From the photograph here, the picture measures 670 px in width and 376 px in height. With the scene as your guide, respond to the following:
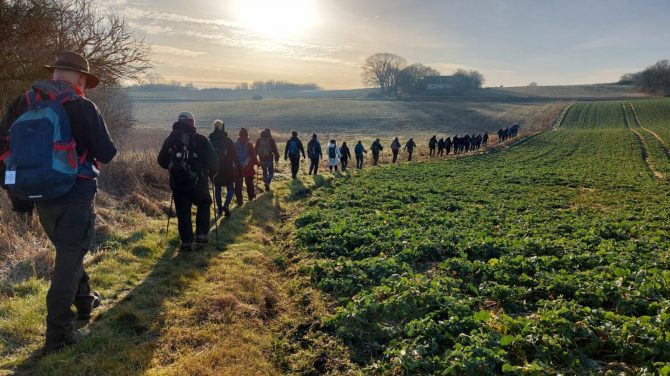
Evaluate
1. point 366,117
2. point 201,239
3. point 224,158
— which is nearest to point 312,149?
point 224,158

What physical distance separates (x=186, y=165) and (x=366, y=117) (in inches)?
2657

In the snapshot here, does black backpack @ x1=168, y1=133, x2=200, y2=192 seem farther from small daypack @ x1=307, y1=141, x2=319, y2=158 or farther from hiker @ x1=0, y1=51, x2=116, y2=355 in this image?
small daypack @ x1=307, y1=141, x2=319, y2=158

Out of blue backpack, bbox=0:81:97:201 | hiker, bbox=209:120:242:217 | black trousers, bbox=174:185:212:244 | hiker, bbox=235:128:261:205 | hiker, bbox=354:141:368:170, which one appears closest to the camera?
blue backpack, bbox=0:81:97:201

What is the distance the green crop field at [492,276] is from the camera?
4145mm

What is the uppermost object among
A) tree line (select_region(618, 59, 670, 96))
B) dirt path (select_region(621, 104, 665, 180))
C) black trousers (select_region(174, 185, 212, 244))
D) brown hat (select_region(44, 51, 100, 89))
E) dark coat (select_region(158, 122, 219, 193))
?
tree line (select_region(618, 59, 670, 96))

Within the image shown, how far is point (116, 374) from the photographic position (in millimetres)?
3814

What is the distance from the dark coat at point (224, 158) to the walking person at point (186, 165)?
2.71 meters

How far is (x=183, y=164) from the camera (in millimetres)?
7238

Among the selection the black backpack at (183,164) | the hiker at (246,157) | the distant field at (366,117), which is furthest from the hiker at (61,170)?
the distant field at (366,117)

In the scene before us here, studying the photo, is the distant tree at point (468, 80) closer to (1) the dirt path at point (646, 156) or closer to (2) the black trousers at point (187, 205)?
(1) the dirt path at point (646, 156)

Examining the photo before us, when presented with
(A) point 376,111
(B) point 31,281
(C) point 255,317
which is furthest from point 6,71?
(A) point 376,111

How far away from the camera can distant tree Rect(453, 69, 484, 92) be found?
12022cm

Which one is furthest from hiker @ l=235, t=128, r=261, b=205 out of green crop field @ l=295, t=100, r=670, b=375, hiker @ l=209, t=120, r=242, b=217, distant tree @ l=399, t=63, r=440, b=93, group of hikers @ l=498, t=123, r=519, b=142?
distant tree @ l=399, t=63, r=440, b=93

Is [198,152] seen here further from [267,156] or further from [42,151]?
[267,156]
